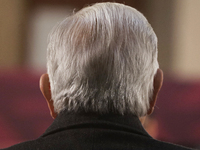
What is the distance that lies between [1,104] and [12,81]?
23cm

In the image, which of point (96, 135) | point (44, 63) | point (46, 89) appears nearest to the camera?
point (96, 135)

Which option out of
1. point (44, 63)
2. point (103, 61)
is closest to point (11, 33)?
point (44, 63)

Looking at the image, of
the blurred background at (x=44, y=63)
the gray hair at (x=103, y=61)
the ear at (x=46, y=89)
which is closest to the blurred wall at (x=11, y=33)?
the blurred background at (x=44, y=63)

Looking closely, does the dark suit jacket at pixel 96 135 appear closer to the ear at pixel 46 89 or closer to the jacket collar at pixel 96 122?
the jacket collar at pixel 96 122

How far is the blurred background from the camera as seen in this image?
2451 millimetres

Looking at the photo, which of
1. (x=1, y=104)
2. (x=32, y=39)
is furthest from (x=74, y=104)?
(x=32, y=39)

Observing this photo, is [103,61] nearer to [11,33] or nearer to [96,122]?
[96,122]

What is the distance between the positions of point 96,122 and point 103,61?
129mm

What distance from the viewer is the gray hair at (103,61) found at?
65cm

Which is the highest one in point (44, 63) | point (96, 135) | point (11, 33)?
point (96, 135)

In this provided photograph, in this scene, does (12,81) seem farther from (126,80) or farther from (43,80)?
(126,80)

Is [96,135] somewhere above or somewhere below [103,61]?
below

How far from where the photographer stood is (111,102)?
65cm

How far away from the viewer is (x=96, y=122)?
604 millimetres
